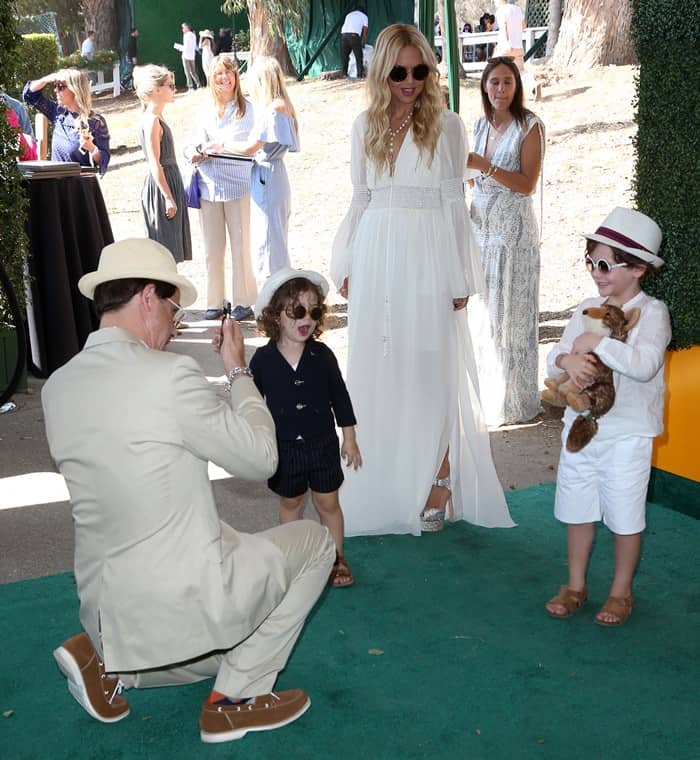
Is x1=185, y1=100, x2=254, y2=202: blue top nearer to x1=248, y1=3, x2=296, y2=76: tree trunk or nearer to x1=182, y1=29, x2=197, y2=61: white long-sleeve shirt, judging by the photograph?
x1=248, y1=3, x2=296, y2=76: tree trunk

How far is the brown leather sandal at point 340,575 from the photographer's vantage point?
440cm

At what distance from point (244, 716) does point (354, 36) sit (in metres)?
17.1

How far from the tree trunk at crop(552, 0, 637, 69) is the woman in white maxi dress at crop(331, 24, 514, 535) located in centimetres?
1373

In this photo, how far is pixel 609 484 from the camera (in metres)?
3.96

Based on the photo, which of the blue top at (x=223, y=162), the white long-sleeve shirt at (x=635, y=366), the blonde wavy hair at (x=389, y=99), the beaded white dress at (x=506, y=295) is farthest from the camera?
the blue top at (x=223, y=162)

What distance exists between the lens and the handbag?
9.38 meters

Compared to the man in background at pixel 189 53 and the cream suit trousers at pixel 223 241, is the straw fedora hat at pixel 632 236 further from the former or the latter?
the man in background at pixel 189 53

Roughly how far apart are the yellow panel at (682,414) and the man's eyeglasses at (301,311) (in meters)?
2.00

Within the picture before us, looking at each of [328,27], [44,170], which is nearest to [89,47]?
[328,27]

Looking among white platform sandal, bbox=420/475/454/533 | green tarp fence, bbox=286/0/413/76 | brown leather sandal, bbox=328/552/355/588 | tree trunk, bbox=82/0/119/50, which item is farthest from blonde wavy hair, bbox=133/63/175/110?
tree trunk, bbox=82/0/119/50

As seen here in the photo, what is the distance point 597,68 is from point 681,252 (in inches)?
575

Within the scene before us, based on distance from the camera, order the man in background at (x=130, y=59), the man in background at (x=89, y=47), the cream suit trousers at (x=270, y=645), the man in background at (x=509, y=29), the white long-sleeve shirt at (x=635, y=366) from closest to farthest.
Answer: the cream suit trousers at (x=270, y=645), the white long-sleeve shirt at (x=635, y=366), the man in background at (x=509, y=29), the man in background at (x=130, y=59), the man in background at (x=89, y=47)

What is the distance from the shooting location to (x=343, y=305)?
410 inches

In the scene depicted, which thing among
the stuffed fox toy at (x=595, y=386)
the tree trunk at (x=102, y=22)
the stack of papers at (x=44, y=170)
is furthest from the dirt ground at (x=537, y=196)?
the tree trunk at (x=102, y=22)
